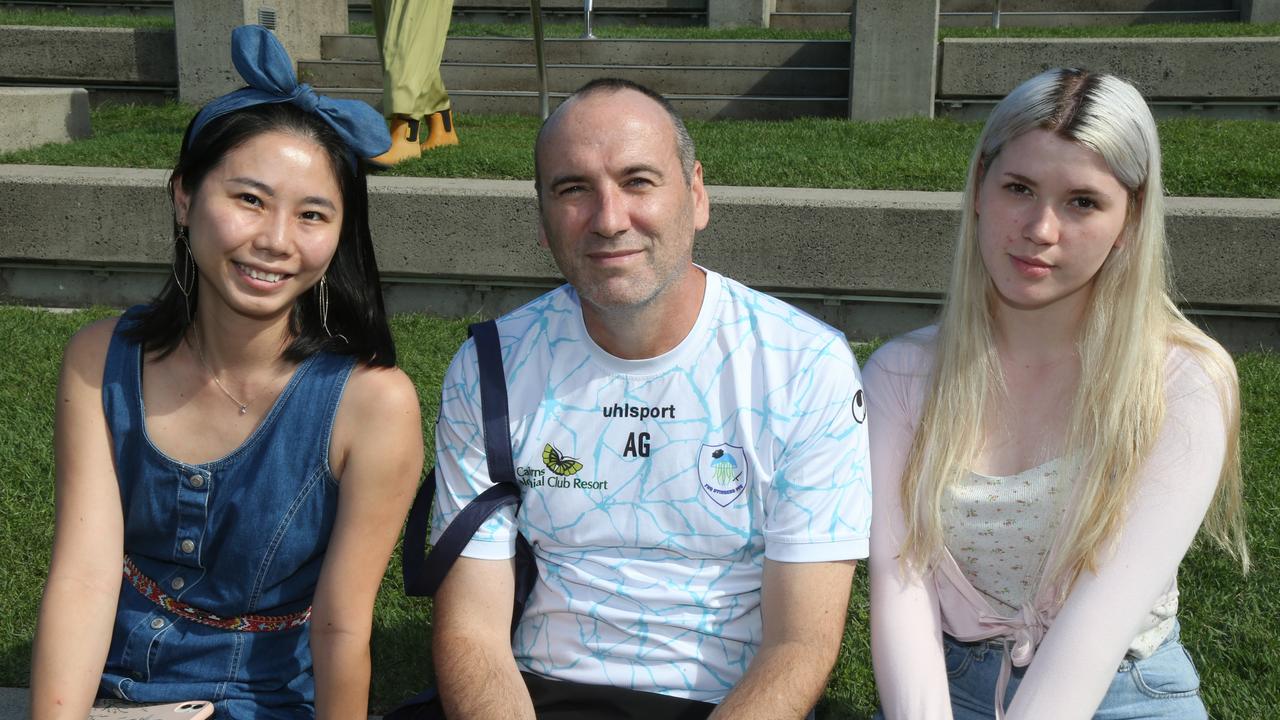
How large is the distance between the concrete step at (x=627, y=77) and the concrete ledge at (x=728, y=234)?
369 cm

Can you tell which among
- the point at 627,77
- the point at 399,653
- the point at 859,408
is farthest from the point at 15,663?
the point at 627,77

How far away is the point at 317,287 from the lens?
274 cm

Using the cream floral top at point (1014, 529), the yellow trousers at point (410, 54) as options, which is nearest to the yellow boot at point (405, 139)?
the yellow trousers at point (410, 54)

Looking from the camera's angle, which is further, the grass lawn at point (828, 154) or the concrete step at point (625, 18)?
the concrete step at point (625, 18)

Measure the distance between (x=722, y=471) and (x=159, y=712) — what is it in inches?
50.8

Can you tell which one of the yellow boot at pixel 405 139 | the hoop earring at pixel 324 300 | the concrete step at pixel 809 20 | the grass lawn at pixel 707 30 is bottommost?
the hoop earring at pixel 324 300

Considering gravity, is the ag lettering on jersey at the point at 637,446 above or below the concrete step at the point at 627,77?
below

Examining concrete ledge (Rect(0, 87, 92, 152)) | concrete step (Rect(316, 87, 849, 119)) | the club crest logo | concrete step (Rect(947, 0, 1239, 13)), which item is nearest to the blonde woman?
the club crest logo

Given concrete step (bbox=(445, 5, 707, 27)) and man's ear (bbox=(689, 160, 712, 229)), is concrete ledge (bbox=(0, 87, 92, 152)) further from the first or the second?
man's ear (bbox=(689, 160, 712, 229))

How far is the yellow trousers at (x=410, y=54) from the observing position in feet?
25.4

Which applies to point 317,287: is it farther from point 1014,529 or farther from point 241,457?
point 1014,529

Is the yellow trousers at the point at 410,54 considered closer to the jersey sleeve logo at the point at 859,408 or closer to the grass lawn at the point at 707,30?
the grass lawn at the point at 707,30

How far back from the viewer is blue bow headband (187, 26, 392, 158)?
2543 millimetres

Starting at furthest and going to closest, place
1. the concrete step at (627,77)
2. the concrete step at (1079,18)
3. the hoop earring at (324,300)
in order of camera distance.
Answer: the concrete step at (1079,18) < the concrete step at (627,77) < the hoop earring at (324,300)
